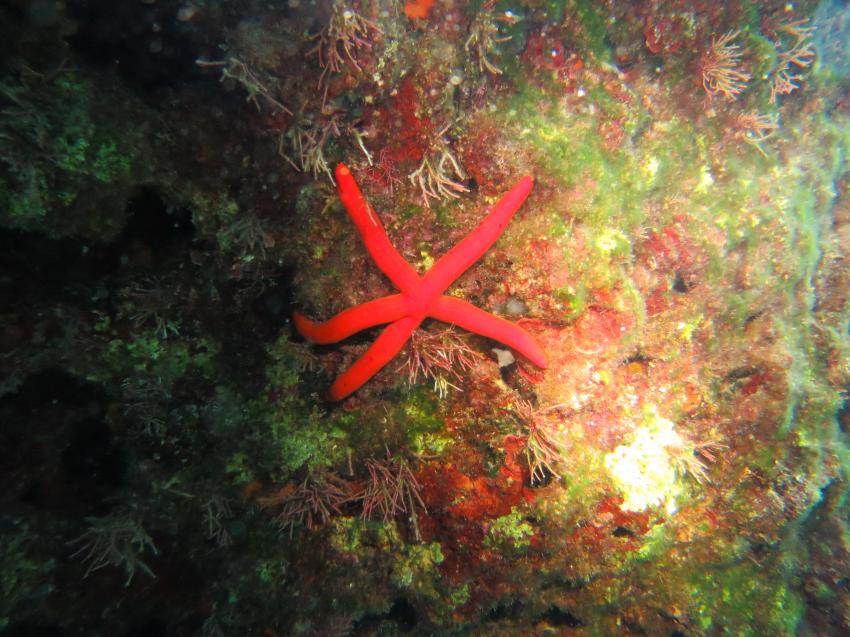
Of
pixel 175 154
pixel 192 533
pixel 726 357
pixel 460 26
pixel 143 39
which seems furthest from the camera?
pixel 726 357

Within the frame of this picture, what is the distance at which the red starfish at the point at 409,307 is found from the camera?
3.33 meters

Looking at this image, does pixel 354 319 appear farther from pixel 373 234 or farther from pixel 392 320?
pixel 373 234

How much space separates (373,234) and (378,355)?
1037 mm

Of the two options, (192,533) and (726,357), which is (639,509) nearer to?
(726,357)

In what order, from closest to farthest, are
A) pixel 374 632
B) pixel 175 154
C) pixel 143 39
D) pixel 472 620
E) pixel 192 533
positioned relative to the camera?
pixel 143 39 < pixel 175 154 < pixel 192 533 < pixel 472 620 < pixel 374 632

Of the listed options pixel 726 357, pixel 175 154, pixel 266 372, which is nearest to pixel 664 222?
pixel 726 357

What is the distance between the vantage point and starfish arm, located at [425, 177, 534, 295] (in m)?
3.33

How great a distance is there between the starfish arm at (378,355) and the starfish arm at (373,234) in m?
0.35

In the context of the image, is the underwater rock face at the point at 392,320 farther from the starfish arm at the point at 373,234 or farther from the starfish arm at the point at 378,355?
the starfish arm at the point at 378,355

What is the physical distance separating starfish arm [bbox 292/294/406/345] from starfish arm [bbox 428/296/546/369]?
0.34 m

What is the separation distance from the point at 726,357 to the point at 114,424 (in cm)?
644

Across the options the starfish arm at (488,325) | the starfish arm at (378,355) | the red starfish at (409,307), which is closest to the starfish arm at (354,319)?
the red starfish at (409,307)

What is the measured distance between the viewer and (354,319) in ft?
11.2

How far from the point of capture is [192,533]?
3686 millimetres
